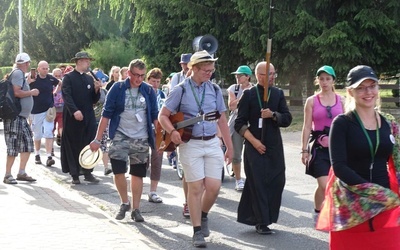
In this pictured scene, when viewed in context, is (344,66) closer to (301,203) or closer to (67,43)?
(301,203)

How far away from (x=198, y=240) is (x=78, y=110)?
4647mm

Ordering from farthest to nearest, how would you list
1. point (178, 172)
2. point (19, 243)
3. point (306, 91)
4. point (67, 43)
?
point (67, 43), point (306, 91), point (178, 172), point (19, 243)

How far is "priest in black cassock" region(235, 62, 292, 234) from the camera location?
26.0 feet

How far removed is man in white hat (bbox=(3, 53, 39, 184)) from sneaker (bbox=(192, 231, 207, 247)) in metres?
4.95

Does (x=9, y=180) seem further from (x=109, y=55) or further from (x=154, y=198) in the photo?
(x=109, y=55)

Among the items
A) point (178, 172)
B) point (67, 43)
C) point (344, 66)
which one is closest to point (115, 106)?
point (178, 172)

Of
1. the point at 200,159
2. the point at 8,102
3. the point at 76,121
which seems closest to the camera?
the point at 200,159

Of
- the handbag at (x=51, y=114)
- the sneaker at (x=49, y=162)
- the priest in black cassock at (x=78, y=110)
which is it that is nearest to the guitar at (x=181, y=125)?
the priest in black cassock at (x=78, y=110)

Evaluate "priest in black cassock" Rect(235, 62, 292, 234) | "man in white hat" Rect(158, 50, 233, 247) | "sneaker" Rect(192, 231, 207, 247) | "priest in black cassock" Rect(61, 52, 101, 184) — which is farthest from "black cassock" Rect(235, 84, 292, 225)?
"priest in black cassock" Rect(61, 52, 101, 184)

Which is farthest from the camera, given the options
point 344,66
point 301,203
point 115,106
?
point 344,66

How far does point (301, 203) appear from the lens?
9.87 meters

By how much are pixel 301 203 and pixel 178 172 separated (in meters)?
2.98

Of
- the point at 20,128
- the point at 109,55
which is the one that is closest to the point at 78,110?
the point at 20,128

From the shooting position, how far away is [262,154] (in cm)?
803
